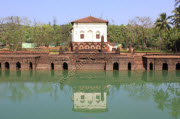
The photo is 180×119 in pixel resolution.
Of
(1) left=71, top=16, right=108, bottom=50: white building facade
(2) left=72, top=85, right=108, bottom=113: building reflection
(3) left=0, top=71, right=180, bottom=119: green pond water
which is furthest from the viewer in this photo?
(1) left=71, top=16, right=108, bottom=50: white building facade

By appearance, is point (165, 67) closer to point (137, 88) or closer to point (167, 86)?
point (167, 86)

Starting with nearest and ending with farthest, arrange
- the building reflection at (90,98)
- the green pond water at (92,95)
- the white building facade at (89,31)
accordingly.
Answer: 1. the green pond water at (92,95)
2. the building reflection at (90,98)
3. the white building facade at (89,31)

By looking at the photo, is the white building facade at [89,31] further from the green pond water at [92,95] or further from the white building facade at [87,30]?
the green pond water at [92,95]

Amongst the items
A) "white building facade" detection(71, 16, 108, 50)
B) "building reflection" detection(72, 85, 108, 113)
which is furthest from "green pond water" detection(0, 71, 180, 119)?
"white building facade" detection(71, 16, 108, 50)

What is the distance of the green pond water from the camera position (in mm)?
9211

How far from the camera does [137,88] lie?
14.0 metres

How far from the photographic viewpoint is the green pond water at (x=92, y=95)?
30.2 ft

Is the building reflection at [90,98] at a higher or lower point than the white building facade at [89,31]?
lower

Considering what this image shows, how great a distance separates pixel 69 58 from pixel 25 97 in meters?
9.03

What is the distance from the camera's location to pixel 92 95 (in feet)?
40.9

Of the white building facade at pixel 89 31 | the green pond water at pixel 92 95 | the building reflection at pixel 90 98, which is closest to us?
the green pond water at pixel 92 95

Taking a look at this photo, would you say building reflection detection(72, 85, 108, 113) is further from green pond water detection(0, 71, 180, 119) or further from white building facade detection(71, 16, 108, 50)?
white building facade detection(71, 16, 108, 50)

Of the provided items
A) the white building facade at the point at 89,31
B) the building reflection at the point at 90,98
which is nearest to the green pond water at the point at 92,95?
the building reflection at the point at 90,98

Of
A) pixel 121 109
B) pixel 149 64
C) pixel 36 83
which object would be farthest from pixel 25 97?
pixel 149 64
